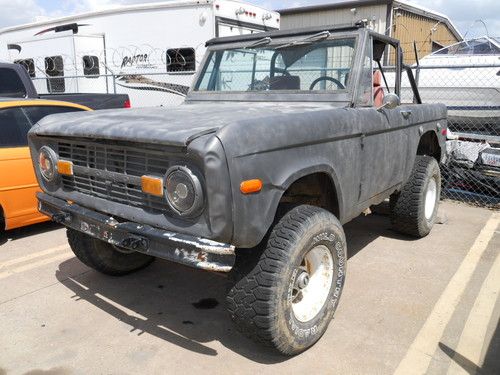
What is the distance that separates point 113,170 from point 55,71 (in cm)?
1002

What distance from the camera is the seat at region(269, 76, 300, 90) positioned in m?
3.81

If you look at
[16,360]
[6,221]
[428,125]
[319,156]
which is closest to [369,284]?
[319,156]

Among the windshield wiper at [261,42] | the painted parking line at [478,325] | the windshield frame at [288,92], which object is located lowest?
the painted parking line at [478,325]

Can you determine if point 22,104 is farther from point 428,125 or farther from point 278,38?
point 428,125

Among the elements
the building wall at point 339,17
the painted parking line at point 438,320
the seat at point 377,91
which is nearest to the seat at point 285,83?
the seat at point 377,91

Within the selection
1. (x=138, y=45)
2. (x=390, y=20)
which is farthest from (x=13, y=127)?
(x=390, y=20)

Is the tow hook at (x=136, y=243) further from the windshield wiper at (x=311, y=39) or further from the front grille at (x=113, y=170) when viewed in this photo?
the windshield wiper at (x=311, y=39)

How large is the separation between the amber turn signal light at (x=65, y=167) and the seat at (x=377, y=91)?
94.6 inches

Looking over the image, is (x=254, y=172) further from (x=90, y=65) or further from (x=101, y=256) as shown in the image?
(x=90, y=65)

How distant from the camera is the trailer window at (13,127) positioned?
4.77 metres

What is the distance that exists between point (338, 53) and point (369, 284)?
1903 millimetres

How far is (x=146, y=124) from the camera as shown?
2.71 meters

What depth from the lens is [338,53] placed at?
3725mm

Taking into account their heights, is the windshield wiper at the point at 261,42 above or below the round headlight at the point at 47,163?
above
